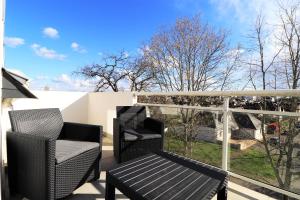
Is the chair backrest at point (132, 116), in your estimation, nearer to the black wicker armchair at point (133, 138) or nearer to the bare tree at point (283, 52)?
the black wicker armchair at point (133, 138)

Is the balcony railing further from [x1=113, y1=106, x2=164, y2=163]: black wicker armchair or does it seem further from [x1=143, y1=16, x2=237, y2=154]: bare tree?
[x1=143, y1=16, x2=237, y2=154]: bare tree

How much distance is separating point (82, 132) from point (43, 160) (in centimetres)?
103

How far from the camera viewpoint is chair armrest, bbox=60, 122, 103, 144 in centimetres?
284

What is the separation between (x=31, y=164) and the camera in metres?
2.06

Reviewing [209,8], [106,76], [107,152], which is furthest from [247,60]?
[106,76]

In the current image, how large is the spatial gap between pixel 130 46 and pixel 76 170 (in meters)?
12.7

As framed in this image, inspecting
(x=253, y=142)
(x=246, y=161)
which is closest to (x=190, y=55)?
(x=253, y=142)

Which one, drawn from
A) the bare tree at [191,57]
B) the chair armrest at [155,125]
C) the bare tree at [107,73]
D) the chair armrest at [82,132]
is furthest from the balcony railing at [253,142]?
the bare tree at [107,73]

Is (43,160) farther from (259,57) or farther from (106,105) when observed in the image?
(259,57)

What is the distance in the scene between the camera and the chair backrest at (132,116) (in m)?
3.78

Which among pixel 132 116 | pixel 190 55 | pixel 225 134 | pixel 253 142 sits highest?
pixel 190 55

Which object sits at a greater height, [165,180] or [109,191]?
[165,180]

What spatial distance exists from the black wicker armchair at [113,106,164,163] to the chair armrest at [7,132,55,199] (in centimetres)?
134

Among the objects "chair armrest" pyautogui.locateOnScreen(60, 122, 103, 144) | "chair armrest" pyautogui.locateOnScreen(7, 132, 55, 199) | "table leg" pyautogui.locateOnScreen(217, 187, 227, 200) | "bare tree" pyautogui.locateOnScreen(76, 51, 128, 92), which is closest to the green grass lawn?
"table leg" pyautogui.locateOnScreen(217, 187, 227, 200)
